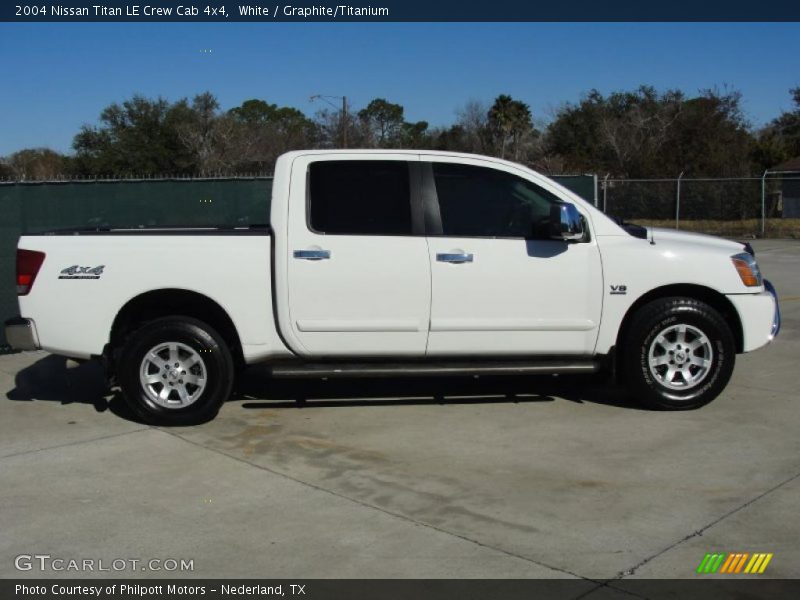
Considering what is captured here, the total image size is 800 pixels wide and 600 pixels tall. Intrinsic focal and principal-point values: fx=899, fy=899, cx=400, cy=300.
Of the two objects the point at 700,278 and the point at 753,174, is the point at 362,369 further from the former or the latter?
the point at 753,174

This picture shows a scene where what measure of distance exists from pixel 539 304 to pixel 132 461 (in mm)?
3062

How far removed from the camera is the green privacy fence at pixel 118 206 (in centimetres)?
962

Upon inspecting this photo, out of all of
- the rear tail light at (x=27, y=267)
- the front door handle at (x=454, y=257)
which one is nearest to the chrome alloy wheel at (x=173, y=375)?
the rear tail light at (x=27, y=267)

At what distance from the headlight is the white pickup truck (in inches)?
0.7

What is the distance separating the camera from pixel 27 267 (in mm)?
6559

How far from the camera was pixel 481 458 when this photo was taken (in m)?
5.84

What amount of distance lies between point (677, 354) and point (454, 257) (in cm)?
188

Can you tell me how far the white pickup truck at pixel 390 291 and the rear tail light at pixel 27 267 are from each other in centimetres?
1
